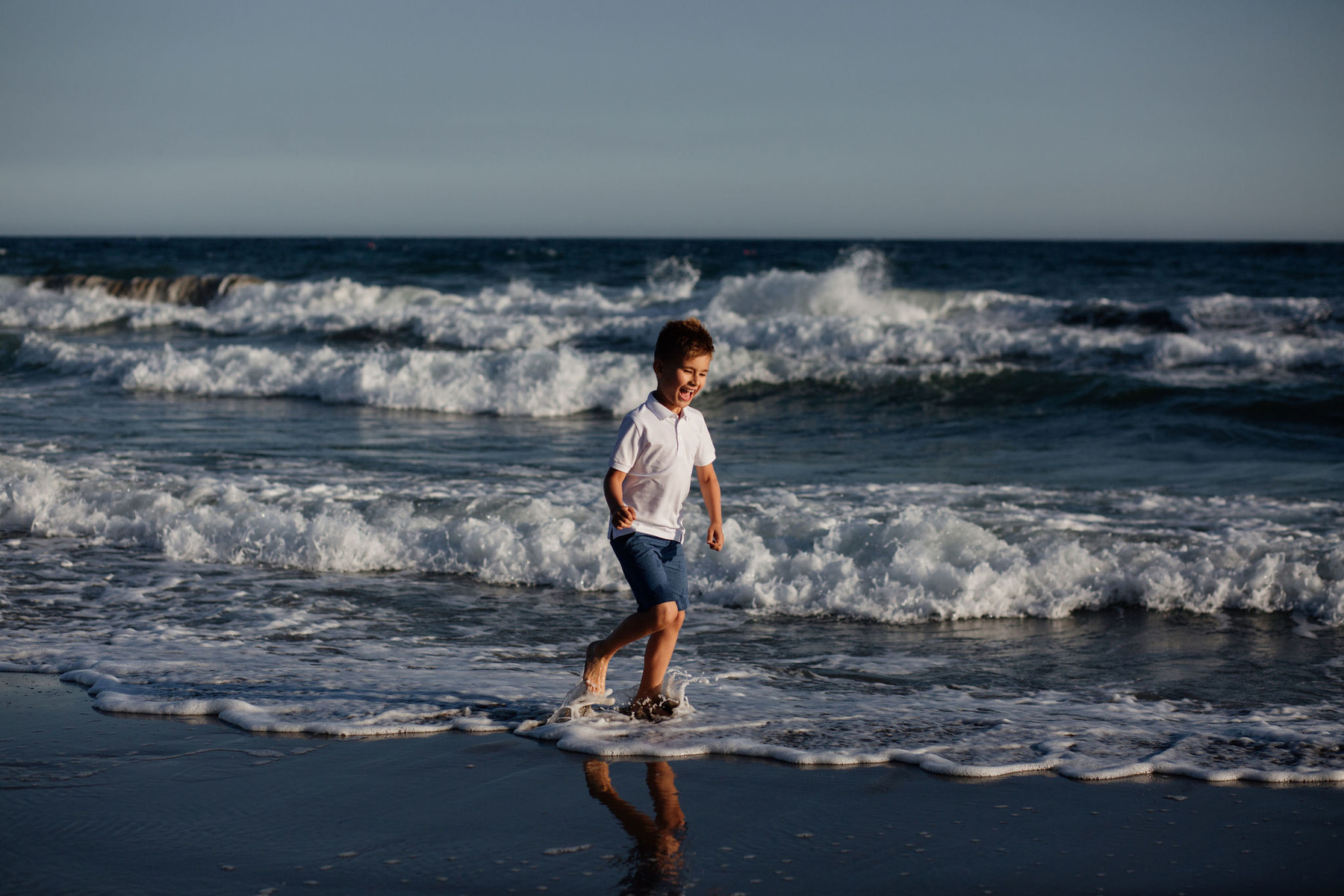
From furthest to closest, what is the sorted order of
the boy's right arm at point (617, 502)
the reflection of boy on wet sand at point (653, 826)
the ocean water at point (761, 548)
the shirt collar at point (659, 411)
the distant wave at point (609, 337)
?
the distant wave at point (609, 337) → the ocean water at point (761, 548) → the shirt collar at point (659, 411) → the boy's right arm at point (617, 502) → the reflection of boy on wet sand at point (653, 826)

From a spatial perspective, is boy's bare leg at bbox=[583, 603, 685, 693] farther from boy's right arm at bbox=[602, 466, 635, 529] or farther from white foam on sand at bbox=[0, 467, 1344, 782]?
boy's right arm at bbox=[602, 466, 635, 529]

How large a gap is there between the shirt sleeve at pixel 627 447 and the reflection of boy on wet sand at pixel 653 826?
1.04 meters

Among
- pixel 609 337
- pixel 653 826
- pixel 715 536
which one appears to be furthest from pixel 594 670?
pixel 609 337

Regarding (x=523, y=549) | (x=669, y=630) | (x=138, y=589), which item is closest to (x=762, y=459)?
(x=523, y=549)

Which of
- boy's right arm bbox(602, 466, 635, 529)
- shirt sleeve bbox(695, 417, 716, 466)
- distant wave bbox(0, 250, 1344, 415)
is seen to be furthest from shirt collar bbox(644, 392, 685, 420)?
distant wave bbox(0, 250, 1344, 415)

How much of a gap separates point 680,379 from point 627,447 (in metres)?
0.30

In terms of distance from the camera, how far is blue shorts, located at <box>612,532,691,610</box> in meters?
3.99

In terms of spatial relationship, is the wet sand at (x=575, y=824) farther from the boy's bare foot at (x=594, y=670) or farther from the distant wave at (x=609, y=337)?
the distant wave at (x=609, y=337)

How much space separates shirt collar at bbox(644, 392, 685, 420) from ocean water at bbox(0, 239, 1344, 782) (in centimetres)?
119

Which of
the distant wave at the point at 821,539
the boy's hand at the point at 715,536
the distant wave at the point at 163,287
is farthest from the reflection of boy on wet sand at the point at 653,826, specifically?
the distant wave at the point at 163,287

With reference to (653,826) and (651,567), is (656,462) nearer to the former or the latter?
(651,567)

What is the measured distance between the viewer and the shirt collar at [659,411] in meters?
3.96

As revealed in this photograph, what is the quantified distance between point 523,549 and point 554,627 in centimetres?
127

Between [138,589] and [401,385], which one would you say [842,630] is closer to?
[138,589]
